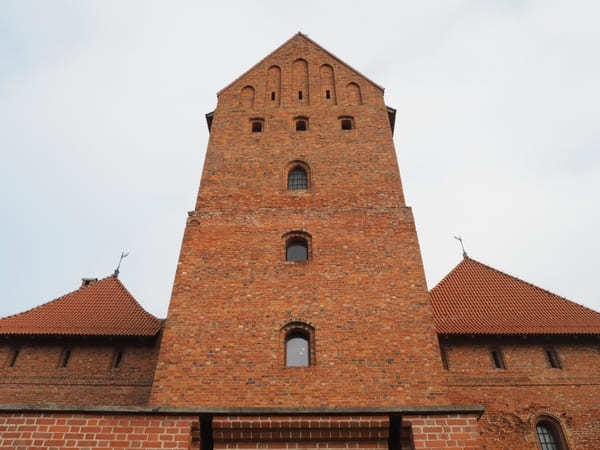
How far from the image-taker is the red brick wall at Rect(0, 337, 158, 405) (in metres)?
10.7

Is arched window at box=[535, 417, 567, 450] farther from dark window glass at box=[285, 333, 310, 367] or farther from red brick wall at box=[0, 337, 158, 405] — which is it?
red brick wall at box=[0, 337, 158, 405]

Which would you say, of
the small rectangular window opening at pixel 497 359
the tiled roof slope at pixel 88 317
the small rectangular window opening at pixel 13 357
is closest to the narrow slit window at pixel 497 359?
the small rectangular window opening at pixel 497 359

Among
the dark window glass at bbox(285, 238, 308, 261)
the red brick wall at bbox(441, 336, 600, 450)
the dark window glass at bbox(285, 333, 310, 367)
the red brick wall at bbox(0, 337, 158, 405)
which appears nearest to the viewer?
the dark window glass at bbox(285, 333, 310, 367)

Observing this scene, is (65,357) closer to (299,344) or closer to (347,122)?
(299,344)

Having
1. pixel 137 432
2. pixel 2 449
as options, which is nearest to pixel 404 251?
pixel 137 432

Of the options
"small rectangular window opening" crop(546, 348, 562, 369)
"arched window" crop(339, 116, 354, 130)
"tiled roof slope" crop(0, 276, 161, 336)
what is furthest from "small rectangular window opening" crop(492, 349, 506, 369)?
"tiled roof slope" crop(0, 276, 161, 336)

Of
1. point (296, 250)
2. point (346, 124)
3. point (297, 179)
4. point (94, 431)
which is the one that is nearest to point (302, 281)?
point (296, 250)

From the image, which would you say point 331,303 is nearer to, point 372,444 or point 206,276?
point 206,276

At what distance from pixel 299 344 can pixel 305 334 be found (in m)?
0.21

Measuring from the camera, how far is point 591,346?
11.4 meters

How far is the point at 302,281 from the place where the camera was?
31.7 ft

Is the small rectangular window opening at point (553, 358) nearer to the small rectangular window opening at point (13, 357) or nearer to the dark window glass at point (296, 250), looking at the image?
the dark window glass at point (296, 250)

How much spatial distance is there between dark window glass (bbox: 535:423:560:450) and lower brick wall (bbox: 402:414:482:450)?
207 inches

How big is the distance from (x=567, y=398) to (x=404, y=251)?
4657 millimetres
